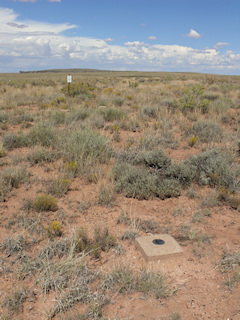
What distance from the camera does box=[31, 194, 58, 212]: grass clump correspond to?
14.1 feet

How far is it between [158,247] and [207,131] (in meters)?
5.51

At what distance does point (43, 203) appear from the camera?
4.31 meters

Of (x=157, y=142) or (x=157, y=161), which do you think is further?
(x=157, y=142)

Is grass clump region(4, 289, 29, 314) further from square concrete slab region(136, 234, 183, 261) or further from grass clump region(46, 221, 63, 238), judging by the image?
square concrete slab region(136, 234, 183, 261)

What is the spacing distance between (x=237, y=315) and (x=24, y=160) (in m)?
5.07

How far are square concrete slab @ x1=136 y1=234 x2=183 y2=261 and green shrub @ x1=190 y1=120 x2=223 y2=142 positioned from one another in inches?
183

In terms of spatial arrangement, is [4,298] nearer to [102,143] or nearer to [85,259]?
[85,259]

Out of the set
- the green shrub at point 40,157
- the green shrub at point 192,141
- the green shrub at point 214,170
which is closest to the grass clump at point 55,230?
the green shrub at point 40,157

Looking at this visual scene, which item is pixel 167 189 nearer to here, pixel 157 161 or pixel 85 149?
pixel 157 161

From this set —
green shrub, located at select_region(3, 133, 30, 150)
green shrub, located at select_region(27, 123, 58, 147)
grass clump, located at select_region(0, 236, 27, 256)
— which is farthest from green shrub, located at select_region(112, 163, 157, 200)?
green shrub, located at select_region(3, 133, 30, 150)

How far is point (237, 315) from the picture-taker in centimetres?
262

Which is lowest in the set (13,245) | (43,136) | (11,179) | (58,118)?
(13,245)

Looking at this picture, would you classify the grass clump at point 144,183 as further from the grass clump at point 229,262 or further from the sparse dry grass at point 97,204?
the grass clump at point 229,262

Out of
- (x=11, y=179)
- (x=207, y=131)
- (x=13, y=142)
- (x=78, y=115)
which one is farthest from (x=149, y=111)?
(x=11, y=179)
